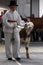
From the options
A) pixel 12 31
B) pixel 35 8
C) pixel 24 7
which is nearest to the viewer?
pixel 12 31

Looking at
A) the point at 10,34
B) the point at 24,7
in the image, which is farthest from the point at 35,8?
the point at 10,34

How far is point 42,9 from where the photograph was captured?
2127 cm

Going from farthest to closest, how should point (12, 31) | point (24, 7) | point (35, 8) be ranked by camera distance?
point (35, 8), point (24, 7), point (12, 31)

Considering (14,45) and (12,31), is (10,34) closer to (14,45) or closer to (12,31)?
(12,31)

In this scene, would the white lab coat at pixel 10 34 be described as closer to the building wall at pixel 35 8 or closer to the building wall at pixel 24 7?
the building wall at pixel 24 7

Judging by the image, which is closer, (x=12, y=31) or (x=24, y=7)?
(x=12, y=31)

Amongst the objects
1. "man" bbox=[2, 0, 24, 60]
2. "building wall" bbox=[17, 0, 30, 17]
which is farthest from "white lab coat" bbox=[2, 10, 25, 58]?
"building wall" bbox=[17, 0, 30, 17]

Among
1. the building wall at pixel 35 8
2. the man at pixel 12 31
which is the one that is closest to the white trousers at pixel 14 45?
the man at pixel 12 31

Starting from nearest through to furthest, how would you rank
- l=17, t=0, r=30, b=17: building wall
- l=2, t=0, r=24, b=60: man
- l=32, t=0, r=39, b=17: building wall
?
l=2, t=0, r=24, b=60: man
l=17, t=0, r=30, b=17: building wall
l=32, t=0, r=39, b=17: building wall

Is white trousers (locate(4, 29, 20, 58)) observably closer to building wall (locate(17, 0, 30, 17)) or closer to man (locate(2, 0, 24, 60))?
man (locate(2, 0, 24, 60))

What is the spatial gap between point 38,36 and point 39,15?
2.41 metres

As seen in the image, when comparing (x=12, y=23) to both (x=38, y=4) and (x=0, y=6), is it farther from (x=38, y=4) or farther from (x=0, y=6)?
(x=0, y=6)

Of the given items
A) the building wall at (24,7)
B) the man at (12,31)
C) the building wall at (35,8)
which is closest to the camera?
the man at (12,31)

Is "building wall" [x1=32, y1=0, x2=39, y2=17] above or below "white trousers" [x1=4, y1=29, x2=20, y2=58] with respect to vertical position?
above
